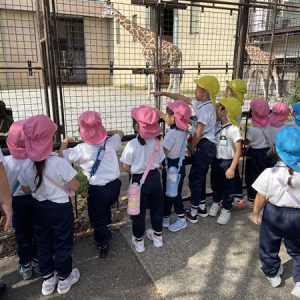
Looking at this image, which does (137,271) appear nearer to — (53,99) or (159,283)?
(159,283)

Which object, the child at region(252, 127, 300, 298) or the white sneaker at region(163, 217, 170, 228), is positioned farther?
the white sneaker at region(163, 217, 170, 228)

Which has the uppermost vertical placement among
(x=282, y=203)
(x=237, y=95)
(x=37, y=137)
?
(x=237, y=95)

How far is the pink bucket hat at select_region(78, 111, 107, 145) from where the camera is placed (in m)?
2.58

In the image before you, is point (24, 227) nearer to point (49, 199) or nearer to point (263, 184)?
point (49, 199)

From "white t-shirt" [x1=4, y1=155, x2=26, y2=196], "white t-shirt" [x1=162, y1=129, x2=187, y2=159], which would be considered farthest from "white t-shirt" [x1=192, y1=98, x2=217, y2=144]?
"white t-shirt" [x1=4, y1=155, x2=26, y2=196]

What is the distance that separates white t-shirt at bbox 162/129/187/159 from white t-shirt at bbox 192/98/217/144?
24 cm

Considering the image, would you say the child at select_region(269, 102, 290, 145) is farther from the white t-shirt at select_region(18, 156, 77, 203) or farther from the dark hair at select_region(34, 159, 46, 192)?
the dark hair at select_region(34, 159, 46, 192)

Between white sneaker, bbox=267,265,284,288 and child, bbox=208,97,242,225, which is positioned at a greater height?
child, bbox=208,97,242,225

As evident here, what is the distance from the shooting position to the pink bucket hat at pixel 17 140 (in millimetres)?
2324

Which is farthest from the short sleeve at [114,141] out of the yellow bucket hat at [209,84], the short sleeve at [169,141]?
the yellow bucket hat at [209,84]

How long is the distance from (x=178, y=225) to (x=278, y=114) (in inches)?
66.7

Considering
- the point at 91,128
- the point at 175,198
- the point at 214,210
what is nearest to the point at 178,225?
the point at 175,198

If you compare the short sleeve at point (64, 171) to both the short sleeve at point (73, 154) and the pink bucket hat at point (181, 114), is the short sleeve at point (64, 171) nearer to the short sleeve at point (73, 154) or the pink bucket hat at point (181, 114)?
the short sleeve at point (73, 154)

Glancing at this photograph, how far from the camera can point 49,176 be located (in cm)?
233
